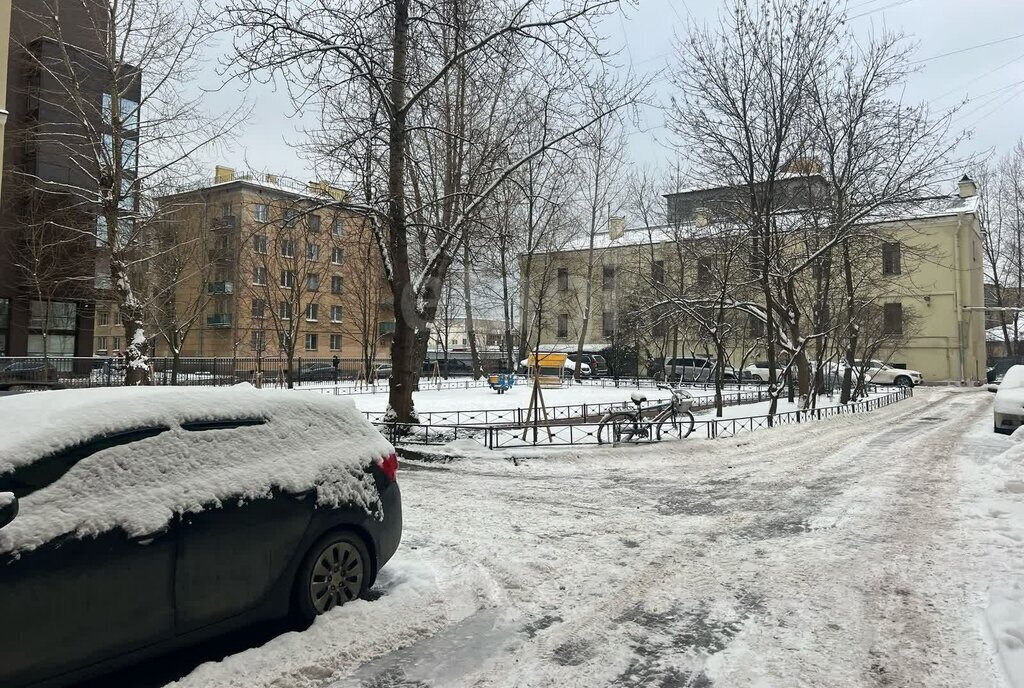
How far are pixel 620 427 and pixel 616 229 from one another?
41.8 m

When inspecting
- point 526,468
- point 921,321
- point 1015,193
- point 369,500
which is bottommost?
point 526,468

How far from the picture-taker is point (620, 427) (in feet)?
43.5

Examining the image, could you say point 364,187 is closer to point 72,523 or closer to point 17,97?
point 72,523

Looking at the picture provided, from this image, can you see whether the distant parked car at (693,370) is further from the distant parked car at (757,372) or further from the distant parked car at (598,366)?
the distant parked car at (598,366)

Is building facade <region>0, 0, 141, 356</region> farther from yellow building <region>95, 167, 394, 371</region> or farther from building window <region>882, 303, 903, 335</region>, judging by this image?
building window <region>882, 303, 903, 335</region>

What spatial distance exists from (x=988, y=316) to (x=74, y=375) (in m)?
64.8

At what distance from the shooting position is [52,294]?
2966 cm

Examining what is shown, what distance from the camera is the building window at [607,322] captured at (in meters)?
51.3

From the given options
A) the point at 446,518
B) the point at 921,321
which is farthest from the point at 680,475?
the point at 921,321

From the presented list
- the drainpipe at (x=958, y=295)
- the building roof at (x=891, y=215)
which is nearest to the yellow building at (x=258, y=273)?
the building roof at (x=891, y=215)

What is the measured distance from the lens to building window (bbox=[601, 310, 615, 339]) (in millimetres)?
51281

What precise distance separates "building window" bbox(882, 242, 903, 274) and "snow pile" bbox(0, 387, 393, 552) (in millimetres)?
26253

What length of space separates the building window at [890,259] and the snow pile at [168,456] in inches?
1034

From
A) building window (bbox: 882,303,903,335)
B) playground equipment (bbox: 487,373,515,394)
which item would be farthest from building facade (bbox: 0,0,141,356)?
building window (bbox: 882,303,903,335)
